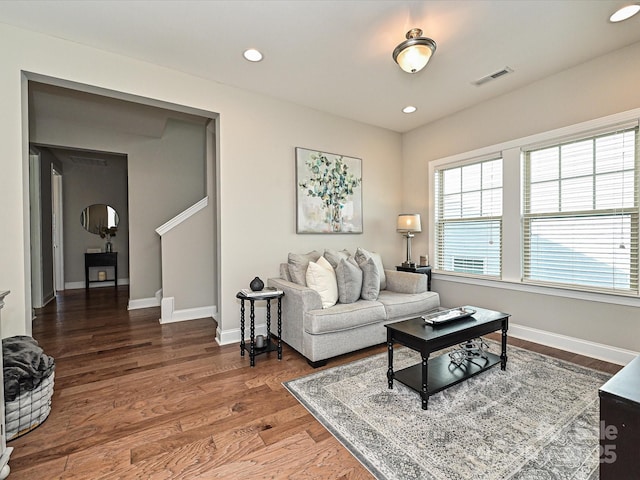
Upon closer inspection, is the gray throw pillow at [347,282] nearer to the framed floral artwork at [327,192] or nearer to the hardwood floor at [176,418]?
the hardwood floor at [176,418]

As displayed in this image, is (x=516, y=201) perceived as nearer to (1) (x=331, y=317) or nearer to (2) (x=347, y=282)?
(2) (x=347, y=282)

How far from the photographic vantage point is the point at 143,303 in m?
5.08

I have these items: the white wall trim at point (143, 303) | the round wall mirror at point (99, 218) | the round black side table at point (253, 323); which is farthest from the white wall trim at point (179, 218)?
the round wall mirror at point (99, 218)

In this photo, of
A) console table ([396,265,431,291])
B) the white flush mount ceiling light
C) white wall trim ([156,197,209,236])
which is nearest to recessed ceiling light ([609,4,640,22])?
the white flush mount ceiling light

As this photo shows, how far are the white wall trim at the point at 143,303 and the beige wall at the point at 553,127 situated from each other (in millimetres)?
4588

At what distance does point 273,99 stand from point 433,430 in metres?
3.63

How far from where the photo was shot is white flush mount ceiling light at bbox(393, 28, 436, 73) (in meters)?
2.24

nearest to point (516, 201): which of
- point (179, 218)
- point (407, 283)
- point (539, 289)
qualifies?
point (539, 289)

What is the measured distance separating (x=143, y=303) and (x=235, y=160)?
10.6ft

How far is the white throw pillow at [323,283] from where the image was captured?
10.1ft

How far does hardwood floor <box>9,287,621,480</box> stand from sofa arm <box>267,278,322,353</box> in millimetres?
186

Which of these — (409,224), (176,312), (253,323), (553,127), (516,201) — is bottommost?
(176,312)

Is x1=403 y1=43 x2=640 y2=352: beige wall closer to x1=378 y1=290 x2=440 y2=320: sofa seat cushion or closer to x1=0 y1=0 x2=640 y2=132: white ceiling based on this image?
x1=0 y1=0 x2=640 y2=132: white ceiling

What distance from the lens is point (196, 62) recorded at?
9.70ft
